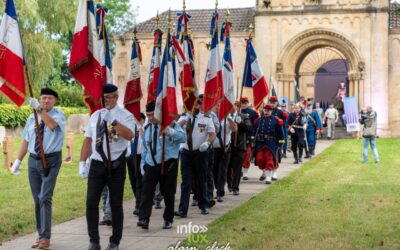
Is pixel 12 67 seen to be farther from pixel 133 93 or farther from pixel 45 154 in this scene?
pixel 133 93

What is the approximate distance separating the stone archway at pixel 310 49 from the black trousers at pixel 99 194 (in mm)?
28997

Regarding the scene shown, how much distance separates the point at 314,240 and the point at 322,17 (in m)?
28.5

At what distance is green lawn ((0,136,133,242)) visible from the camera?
1115 cm

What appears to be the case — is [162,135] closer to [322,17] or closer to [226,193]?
[226,193]

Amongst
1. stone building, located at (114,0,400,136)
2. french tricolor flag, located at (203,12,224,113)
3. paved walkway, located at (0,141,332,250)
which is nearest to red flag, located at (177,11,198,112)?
french tricolor flag, located at (203,12,224,113)

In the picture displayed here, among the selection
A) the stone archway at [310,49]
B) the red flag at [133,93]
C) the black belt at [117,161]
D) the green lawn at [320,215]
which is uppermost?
the stone archway at [310,49]

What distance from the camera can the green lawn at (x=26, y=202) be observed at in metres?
11.1

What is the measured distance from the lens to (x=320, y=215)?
11.9m

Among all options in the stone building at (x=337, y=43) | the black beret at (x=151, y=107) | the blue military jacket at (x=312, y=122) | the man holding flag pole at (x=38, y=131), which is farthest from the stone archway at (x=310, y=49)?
the man holding flag pole at (x=38, y=131)

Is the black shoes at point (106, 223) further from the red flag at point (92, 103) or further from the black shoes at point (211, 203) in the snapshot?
the black shoes at point (211, 203)

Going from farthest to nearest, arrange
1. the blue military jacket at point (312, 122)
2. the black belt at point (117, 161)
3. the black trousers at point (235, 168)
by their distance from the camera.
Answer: the blue military jacket at point (312, 122) < the black trousers at point (235, 168) < the black belt at point (117, 161)

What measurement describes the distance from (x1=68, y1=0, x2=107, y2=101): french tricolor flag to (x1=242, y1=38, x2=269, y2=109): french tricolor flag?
7.25m

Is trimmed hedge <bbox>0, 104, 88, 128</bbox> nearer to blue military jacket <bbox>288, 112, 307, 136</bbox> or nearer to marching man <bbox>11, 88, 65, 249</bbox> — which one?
blue military jacket <bbox>288, 112, 307, 136</bbox>

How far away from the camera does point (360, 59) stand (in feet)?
120
